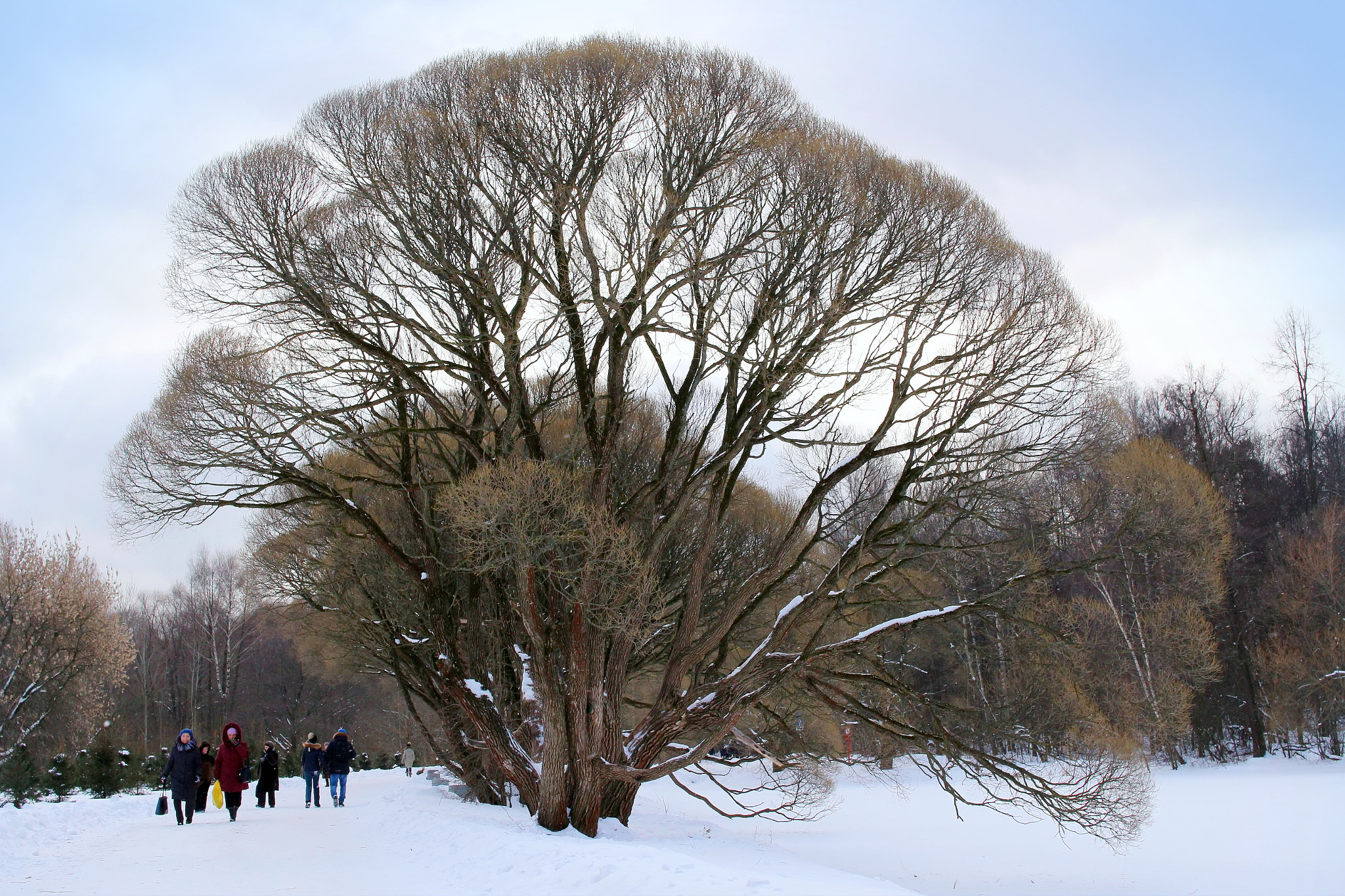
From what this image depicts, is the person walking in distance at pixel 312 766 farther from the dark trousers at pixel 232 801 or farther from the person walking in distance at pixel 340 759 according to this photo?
the dark trousers at pixel 232 801

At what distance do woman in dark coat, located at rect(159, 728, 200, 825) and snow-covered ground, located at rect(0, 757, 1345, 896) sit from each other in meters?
0.46

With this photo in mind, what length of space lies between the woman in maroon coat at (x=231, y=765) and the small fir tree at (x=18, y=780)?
147 inches

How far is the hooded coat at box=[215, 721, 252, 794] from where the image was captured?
46.1 ft

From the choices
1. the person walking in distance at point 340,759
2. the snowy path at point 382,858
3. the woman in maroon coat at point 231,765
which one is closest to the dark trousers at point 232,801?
the woman in maroon coat at point 231,765

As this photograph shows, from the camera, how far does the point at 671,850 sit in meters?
9.86

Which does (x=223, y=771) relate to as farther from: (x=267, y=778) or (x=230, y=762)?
(x=267, y=778)

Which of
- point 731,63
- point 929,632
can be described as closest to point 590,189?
point 731,63

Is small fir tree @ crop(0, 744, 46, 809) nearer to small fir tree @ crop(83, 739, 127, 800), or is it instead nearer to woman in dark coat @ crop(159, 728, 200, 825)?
small fir tree @ crop(83, 739, 127, 800)

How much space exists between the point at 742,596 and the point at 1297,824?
13328mm

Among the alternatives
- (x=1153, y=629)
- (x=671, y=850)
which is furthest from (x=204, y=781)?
(x=1153, y=629)

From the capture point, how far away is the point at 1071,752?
14578 millimetres

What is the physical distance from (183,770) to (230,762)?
0.88m

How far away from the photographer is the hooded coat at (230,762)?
1405 centimetres

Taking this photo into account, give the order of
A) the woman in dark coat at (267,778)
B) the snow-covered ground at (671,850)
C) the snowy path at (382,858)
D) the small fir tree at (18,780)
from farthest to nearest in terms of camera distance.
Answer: the woman in dark coat at (267,778), the small fir tree at (18,780), the snow-covered ground at (671,850), the snowy path at (382,858)
